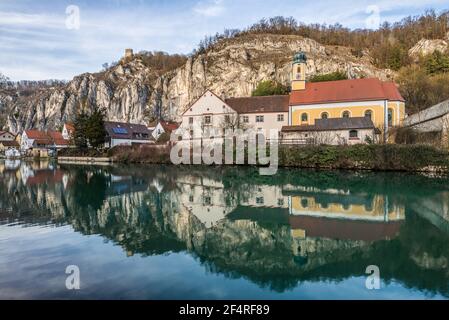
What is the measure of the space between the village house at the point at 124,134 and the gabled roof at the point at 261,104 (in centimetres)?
2097

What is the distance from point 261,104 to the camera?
4444 centimetres

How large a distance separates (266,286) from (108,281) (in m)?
2.99

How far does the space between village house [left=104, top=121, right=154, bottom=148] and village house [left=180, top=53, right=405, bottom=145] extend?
1885 centimetres

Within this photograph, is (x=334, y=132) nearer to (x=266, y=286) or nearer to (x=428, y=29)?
(x=266, y=286)

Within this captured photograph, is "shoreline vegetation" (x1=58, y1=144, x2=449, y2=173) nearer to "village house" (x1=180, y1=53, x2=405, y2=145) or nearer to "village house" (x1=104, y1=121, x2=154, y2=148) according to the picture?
"village house" (x1=180, y1=53, x2=405, y2=145)

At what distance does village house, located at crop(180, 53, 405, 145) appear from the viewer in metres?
35.2

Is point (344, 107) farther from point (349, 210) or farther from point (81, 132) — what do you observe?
point (81, 132)

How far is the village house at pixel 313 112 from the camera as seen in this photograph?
35219 millimetres

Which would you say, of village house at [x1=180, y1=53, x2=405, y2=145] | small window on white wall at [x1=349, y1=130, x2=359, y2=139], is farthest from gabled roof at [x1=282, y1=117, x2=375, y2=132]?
small window on white wall at [x1=349, y1=130, x2=359, y2=139]

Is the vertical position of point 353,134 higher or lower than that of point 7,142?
lower

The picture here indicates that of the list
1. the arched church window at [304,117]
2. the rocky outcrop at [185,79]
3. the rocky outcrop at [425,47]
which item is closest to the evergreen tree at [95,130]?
the arched church window at [304,117]

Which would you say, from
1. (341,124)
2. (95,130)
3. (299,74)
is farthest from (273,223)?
(95,130)

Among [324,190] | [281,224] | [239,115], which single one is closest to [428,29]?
[239,115]

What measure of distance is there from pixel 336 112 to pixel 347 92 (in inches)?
115
